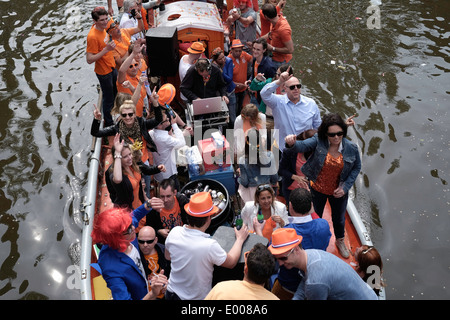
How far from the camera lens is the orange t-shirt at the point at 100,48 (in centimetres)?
666

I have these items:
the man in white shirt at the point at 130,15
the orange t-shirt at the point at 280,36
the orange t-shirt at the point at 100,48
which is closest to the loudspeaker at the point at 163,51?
the orange t-shirt at the point at 100,48

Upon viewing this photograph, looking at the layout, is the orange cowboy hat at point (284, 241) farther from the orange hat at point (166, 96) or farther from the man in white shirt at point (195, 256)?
the orange hat at point (166, 96)

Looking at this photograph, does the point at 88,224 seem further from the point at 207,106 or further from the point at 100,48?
the point at 100,48

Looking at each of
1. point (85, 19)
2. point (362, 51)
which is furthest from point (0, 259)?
point (362, 51)

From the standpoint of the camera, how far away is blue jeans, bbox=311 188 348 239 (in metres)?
5.14

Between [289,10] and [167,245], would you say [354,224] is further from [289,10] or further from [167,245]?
[289,10]

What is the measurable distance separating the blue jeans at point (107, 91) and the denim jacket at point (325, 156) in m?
3.68

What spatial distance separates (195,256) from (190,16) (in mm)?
6144

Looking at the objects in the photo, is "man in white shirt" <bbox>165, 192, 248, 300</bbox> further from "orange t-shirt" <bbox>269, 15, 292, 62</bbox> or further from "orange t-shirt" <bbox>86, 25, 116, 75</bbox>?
"orange t-shirt" <bbox>269, 15, 292, 62</bbox>

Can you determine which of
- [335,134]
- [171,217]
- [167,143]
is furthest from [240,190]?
[335,134]

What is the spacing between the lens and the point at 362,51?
38.4 feet

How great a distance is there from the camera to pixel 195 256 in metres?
3.56

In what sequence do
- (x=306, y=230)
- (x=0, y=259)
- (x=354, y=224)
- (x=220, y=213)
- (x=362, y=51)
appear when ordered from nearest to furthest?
1. (x=306, y=230)
2. (x=220, y=213)
3. (x=354, y=224)
4. (x=0, y=259)
5. (x=362, y=51)
